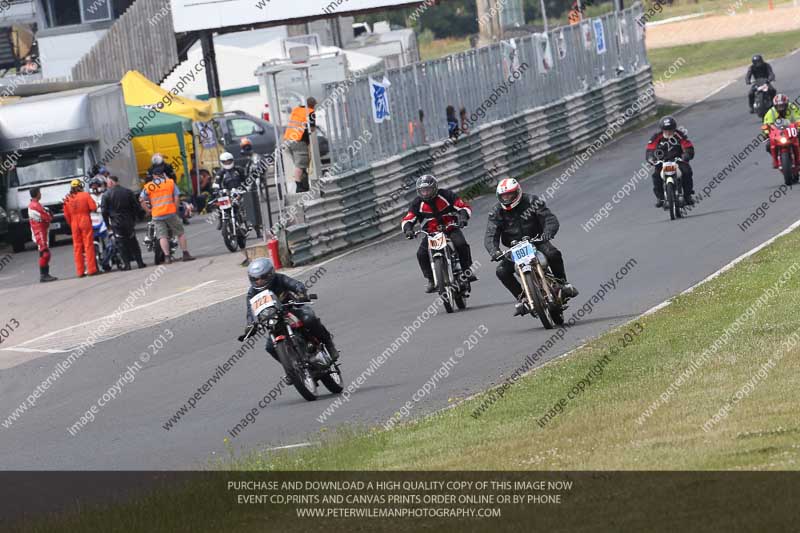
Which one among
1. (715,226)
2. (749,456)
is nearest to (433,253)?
(715,226)

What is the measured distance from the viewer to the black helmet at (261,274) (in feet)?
42.9

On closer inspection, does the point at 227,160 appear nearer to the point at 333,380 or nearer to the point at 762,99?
the point at 762,99

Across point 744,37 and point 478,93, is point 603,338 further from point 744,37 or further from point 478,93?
point 744,37

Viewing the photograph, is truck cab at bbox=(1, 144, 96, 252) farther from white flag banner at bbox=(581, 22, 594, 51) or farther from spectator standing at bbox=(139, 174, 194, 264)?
white flag banner at bbox=(581, 22, 594, 51)

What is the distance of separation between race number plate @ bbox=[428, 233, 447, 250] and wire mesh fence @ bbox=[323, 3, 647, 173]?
342 inches

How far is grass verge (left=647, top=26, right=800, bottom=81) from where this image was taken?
60.2 metres

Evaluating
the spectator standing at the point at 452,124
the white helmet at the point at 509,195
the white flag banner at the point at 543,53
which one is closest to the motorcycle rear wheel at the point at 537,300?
the white helmet at the point at 509,195

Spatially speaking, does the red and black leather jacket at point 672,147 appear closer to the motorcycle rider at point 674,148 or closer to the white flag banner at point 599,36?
the motorcycle rider at point 674,148

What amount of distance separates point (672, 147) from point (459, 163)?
8.39m

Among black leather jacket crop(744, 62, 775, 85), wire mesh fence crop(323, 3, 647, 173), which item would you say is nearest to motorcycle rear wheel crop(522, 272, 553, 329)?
wire mesh fence crop(323, 3, 647, 173)

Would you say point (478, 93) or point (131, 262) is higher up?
point (478, 93)

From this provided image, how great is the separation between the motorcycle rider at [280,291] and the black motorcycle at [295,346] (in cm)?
Answer: 6
